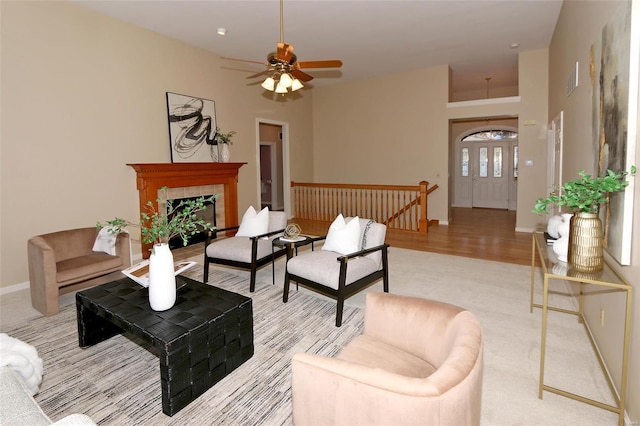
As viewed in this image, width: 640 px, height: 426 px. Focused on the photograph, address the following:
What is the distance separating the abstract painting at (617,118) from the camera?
6.09 ft

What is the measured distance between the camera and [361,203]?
816 centimetres

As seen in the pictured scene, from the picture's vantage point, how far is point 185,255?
5.50 m

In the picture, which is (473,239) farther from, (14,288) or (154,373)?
(14,288)

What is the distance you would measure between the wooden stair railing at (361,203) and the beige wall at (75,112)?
3.52 m

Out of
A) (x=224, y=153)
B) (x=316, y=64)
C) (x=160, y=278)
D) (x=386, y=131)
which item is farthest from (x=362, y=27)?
(x=160, y=278)

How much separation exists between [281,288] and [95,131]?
129 inches

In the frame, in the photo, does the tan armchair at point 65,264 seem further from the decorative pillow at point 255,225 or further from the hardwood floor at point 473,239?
the hardwood floor at point 473,239

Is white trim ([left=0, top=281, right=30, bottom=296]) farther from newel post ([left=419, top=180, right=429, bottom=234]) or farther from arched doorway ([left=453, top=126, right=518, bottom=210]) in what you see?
arched doorway ([left=453, top=126, right=518, bottom=210])

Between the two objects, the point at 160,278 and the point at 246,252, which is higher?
the point at 160,278

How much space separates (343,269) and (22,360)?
2.12 meters

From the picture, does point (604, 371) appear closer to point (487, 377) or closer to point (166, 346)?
point (487, 377)

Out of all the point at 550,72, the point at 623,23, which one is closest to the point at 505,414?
the point at 623,23

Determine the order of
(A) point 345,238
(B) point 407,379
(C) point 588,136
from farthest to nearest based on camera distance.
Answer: (A) point 345,238 → (C) point 588,136 → (B) point 407,379

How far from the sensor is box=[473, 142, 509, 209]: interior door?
10.8 m
